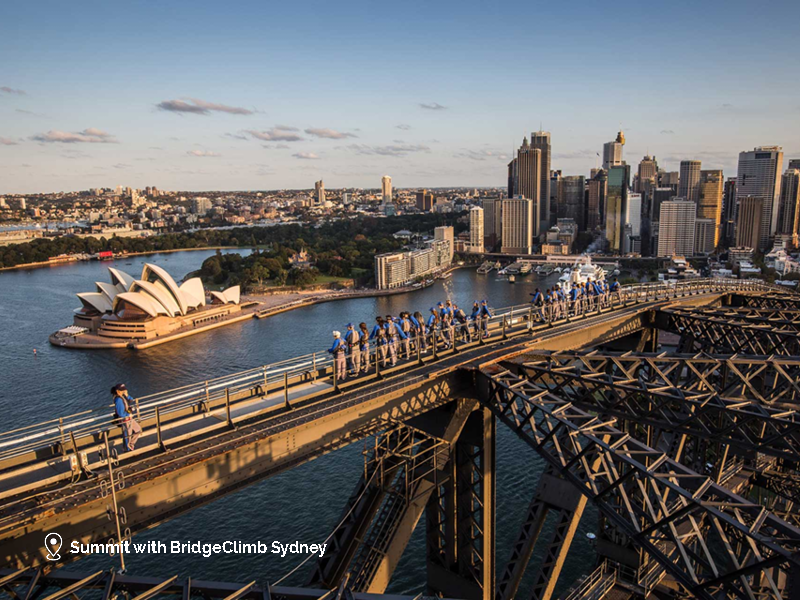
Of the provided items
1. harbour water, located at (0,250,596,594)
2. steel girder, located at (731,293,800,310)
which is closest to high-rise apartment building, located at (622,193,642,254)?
harbour water, located at (0,250,596,594)

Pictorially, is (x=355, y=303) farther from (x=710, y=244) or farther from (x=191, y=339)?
(x=710, y=244)

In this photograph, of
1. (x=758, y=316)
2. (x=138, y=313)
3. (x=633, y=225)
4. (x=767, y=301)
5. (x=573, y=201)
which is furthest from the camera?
(x=573, y=201)

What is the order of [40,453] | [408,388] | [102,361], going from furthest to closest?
[102,361] < [408,388] < [40,453]

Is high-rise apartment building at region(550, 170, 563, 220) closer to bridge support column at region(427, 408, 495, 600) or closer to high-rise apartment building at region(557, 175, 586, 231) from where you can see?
high-rise apartment building at region(557, 175, 586, 231)

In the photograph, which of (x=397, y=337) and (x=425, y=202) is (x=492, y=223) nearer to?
(x=425, y=202)

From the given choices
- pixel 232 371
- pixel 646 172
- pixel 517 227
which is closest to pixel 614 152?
pixel 646 172

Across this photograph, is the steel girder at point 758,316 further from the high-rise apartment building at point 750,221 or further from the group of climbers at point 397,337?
the high-rise apartment building at point 750,221

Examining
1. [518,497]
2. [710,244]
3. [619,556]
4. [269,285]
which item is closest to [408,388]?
[619,556]
